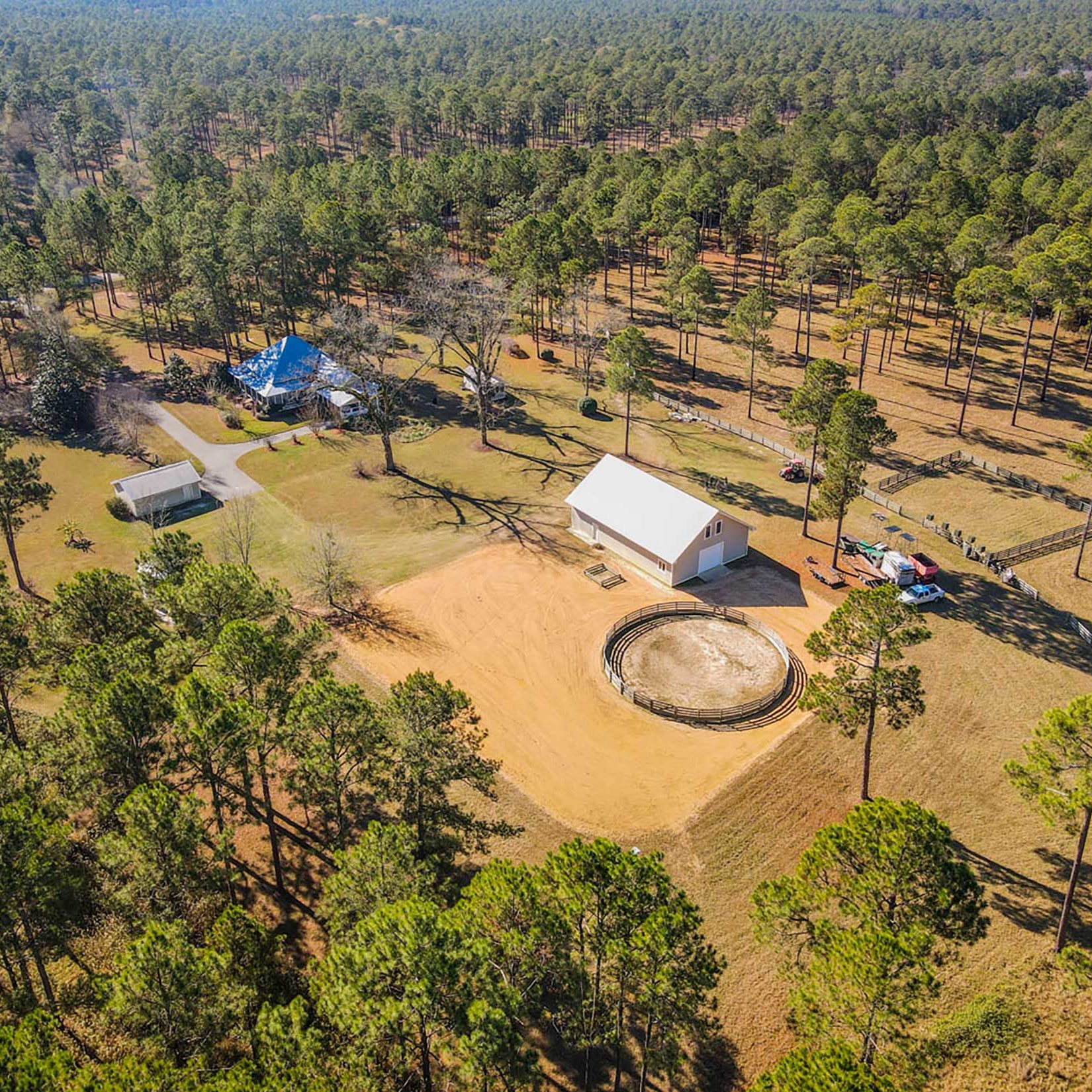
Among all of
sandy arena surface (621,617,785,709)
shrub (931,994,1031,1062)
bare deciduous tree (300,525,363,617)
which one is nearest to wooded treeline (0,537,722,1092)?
shrub (931,994,1031,1062)

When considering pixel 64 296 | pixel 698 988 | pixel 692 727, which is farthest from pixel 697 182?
pixel 698 988

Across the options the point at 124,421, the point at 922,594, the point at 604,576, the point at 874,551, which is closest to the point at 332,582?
the point at 604,576

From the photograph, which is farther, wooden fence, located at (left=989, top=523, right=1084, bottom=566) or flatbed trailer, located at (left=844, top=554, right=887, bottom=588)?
wooden fence, located at (left=989, top=523, right=1084, bottom=566)

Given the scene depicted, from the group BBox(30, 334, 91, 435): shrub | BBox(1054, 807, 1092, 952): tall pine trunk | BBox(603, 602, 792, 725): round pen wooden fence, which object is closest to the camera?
BBox(1054, 807, 1092, 952): tall pine trunk

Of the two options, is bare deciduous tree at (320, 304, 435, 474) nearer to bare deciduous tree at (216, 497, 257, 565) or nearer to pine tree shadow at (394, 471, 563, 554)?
pine tree shadow at (394, 471, 563, 554)

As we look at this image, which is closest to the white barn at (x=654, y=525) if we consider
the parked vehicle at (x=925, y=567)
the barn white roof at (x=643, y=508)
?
the barn white roof at (x=643, y=508)

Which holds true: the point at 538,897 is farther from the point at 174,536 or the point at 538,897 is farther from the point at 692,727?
the point at 174,536

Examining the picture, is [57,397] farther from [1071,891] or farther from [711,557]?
[1071,891]
